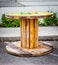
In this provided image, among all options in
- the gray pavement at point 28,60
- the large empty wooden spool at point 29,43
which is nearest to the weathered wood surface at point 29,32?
the large empty wooden spool at point 29,43

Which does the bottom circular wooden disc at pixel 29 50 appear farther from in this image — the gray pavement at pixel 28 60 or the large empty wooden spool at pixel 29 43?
the gray pavement at pixel 28 60

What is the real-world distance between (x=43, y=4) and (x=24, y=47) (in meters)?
3.53

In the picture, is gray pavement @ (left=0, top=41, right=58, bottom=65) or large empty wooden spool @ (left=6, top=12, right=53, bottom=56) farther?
large empty wooden spool @ (left=6, top=12, right=53, bottom=56)

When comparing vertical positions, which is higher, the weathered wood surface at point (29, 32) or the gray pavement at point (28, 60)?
the weathered wood surface at point (29, 32)

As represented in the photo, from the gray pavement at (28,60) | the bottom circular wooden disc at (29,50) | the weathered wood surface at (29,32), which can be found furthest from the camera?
the weathered wood surface at (29,32)

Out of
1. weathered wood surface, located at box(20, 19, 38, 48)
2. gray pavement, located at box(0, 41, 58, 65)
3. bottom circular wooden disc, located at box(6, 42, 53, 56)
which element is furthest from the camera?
weathered wood surface, located at box(20, 19, 38, 48)

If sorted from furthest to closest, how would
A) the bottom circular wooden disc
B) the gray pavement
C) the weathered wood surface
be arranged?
the weathered wood surface < the bottom circular wooden disc < the gray pavement

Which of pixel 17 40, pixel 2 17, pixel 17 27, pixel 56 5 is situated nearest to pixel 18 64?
pixel 17 40

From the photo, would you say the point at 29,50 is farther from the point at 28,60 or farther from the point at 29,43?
the point at 28,60

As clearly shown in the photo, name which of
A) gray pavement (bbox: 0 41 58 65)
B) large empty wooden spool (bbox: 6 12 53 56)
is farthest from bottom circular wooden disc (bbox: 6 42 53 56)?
gray pavement (bbox: 0 41 58 65)

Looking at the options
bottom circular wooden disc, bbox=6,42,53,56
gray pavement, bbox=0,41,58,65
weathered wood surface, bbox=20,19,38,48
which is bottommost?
gray pavement, bbox=0,41,58,65

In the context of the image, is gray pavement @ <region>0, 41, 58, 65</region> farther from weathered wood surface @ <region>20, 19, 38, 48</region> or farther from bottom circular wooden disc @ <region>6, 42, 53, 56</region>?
weathered wood surface @ <region>20, 19, 38, 48</region>

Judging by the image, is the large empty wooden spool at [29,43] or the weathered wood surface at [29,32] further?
the weathered wood surface at [29,32]

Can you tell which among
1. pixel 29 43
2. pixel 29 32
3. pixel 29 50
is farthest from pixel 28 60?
pixel 29 32
